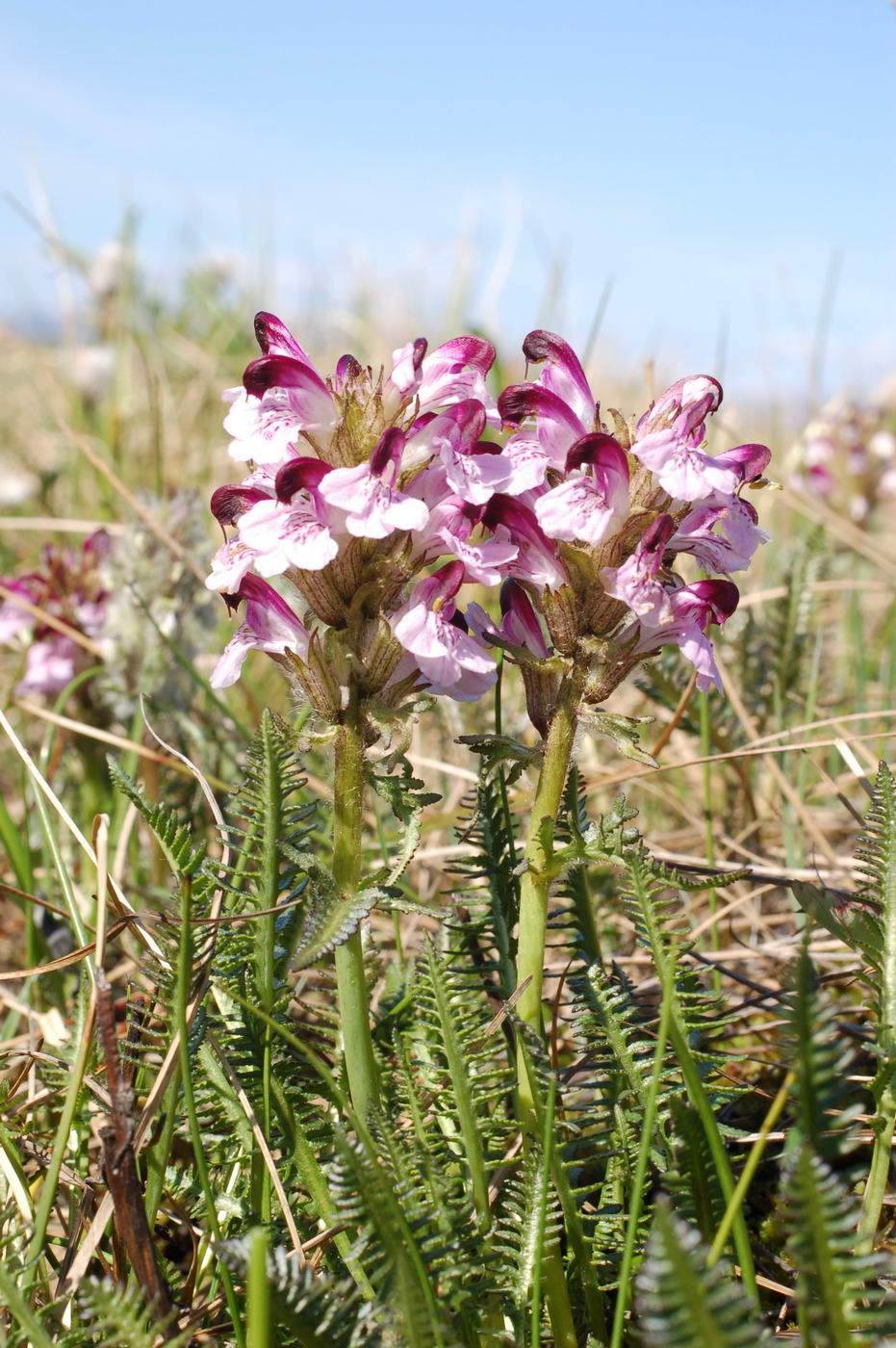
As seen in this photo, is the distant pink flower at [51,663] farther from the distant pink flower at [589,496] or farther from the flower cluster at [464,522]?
the distant pink flower at [589,496]

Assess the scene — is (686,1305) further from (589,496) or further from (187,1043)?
(589,496)

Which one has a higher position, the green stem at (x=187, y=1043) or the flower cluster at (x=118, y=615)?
the green stem at (x=187, y=1043)

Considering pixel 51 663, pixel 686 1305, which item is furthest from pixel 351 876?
pixel 51 663

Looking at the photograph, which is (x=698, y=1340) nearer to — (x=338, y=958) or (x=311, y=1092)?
(x=338, y=958)

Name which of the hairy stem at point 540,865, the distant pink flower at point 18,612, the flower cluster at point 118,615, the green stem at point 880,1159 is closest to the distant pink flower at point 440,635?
the hairy stem at point 540,865

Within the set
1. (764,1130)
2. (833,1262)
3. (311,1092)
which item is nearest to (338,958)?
(311,1092)

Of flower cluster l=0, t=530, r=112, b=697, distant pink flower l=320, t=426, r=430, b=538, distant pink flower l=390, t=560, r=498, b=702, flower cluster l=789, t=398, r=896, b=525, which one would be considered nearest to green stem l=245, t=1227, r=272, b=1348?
distant pink flower l=390, t=560, r=498, b=702
